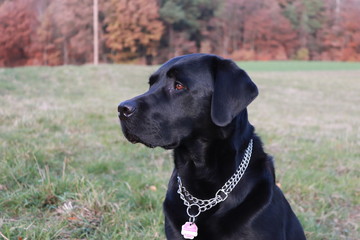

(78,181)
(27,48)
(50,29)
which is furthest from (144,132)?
(50,29)

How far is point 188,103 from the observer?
2236 millimetres

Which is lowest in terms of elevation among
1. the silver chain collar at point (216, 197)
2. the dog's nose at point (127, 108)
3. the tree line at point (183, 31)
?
the tree line at point (183, 31)

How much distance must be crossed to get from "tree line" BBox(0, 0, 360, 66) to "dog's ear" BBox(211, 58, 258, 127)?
29078mm

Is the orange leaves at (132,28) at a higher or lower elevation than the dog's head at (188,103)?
lower

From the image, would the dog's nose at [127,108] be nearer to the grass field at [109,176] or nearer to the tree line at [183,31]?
the grass field at [109,176]

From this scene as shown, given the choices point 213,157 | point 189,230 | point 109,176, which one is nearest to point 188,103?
point 213,157

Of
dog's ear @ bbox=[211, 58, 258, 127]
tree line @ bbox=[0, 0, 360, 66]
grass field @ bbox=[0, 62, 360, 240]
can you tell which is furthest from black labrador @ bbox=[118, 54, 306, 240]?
tree line @ bbox=[0, 0, 360, 66]

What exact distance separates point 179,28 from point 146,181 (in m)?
36.6

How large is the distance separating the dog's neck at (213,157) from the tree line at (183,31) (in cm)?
2898

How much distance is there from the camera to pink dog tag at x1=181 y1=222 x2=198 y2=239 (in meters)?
2.10

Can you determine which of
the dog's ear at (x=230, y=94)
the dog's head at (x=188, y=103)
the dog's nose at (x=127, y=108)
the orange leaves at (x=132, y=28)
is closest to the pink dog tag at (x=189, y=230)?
the dog's head at (x=188, y=103)

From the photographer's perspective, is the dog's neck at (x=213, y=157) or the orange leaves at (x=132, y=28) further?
the orange leaves at (x=132, y=28)

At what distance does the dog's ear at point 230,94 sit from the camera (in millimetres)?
2115

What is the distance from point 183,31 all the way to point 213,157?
37.5m
